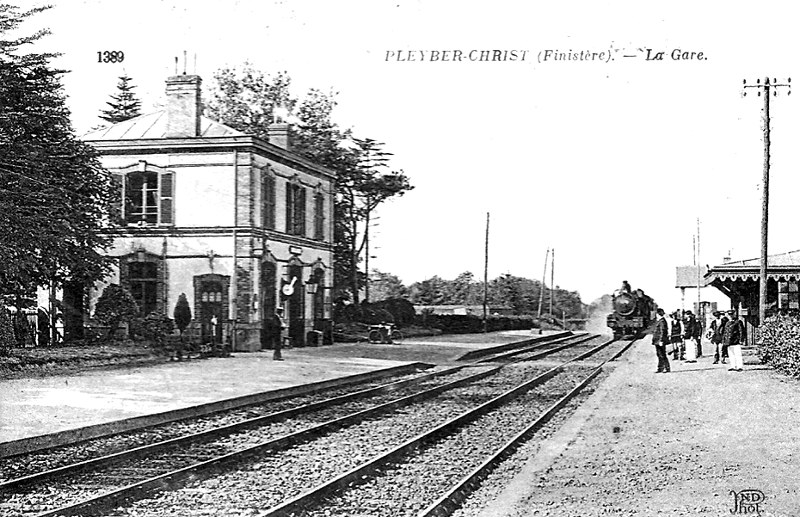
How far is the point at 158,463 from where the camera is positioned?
884cm

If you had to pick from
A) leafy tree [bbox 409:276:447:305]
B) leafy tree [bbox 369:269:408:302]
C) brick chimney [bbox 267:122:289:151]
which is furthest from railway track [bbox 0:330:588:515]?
leafy tree [bbox 409:276:447:305]

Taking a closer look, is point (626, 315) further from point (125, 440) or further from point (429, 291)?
point (125, 440)

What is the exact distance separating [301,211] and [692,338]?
40.2ft

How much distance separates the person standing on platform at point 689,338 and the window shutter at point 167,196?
1350cm

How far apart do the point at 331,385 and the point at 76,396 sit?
5.29 meters

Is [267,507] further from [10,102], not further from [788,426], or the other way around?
[788,426]

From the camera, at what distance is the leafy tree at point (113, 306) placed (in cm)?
1833

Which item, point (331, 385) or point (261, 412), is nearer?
point (261, 412)

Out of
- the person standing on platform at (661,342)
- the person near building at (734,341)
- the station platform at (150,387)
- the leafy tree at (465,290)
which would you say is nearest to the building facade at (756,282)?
the person near building at (734,341)

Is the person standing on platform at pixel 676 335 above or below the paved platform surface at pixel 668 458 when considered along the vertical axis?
above

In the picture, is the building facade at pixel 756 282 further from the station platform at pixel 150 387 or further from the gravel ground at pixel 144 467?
the gravel ground at pixel 144 467

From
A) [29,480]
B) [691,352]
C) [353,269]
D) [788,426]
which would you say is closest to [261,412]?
[29,480]

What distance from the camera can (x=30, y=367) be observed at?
15.5 meters

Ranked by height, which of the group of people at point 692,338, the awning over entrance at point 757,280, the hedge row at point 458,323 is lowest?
the hedge row at point 458,323
